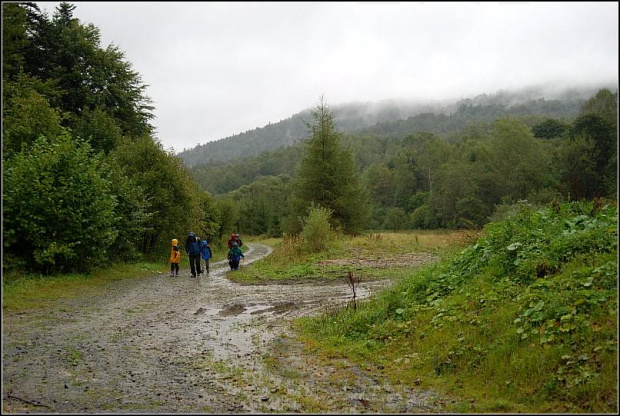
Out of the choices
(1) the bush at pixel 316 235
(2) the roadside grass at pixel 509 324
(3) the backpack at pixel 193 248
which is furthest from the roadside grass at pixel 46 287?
(1) the bush at pixel 316 235

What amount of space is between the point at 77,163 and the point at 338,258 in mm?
13179

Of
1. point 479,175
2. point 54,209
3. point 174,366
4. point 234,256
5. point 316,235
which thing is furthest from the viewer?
point 479,175

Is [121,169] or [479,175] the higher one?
[121,169]

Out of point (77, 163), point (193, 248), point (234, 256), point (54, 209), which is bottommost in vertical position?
point (234, 256)

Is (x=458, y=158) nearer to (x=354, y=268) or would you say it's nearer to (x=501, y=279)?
(x=354, y=268)

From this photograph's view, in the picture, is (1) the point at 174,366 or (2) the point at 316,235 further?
(2) the point at 316,235

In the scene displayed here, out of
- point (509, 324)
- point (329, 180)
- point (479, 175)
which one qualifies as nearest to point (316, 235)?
point (329, 180)

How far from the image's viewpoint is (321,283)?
57.9 ft

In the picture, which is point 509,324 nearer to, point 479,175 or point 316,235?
point 316,235

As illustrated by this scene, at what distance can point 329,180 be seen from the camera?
3812 cm

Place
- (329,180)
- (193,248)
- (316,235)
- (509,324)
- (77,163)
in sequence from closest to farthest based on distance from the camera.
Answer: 1. (509,324)
2. (77,163)
3. (193,248)
4. (316,235)
5. (329,180)

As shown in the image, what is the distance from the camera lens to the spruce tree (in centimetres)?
3806

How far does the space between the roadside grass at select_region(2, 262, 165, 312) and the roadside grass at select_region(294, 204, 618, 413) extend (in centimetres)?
787

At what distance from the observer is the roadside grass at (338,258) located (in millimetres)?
19125
